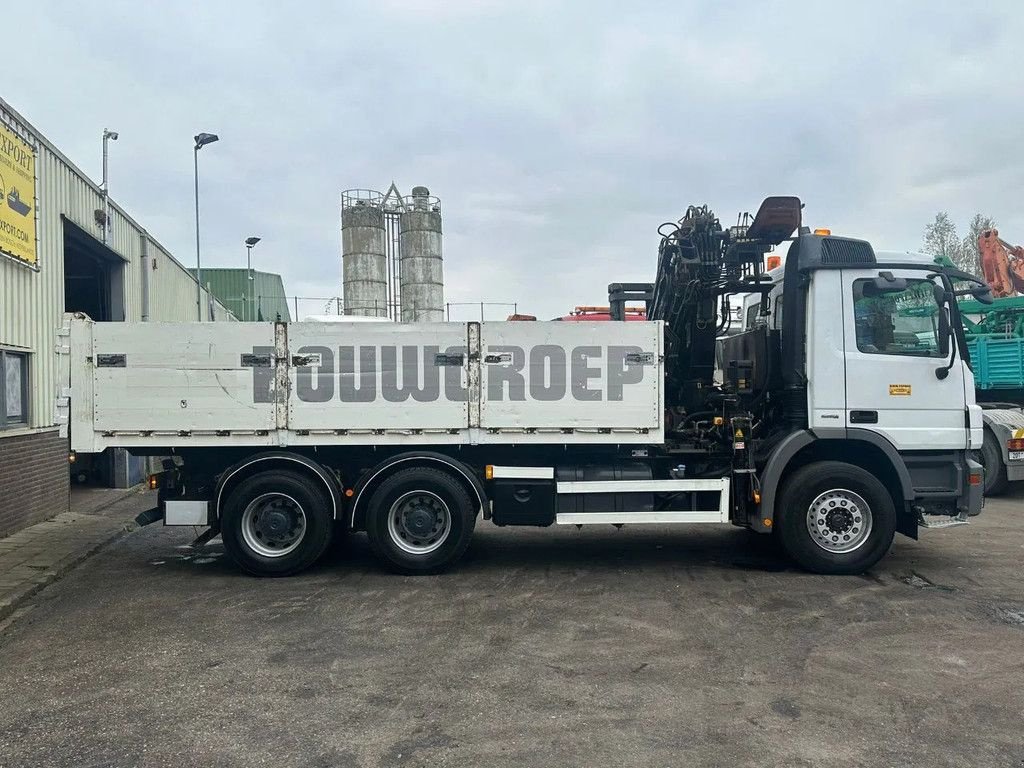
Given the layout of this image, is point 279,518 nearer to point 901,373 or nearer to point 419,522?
point 419,522

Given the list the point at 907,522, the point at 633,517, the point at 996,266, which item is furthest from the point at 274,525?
the point at 996,266

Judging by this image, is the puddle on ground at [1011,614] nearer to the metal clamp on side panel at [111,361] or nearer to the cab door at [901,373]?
the cab door at [901,373]

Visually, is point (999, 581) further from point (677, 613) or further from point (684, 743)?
A: point (684, 743)

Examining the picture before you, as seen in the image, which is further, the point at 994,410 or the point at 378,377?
the point at 994,410

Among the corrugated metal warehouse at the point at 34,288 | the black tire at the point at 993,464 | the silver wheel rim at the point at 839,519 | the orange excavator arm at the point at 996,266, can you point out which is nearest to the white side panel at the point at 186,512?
the corrugated metal warehouse at the point at 34,288

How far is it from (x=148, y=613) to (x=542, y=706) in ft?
12.0

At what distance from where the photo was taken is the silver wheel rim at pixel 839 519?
7.21 metres

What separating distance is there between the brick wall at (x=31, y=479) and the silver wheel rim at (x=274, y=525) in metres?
4.13

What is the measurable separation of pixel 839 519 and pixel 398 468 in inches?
166

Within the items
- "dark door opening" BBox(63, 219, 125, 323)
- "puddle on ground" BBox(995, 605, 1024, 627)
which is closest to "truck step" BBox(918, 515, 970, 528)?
"puddle on ground" BBox(995, 605, 1024, 627)

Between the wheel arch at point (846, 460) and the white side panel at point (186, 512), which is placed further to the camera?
the white side panel at point (186, 512)

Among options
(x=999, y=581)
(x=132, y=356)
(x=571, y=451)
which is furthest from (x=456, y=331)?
(x=999, y=581)

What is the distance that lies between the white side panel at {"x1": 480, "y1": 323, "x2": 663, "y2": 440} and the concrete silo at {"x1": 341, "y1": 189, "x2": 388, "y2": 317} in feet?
110

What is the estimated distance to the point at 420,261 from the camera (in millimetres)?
41031
